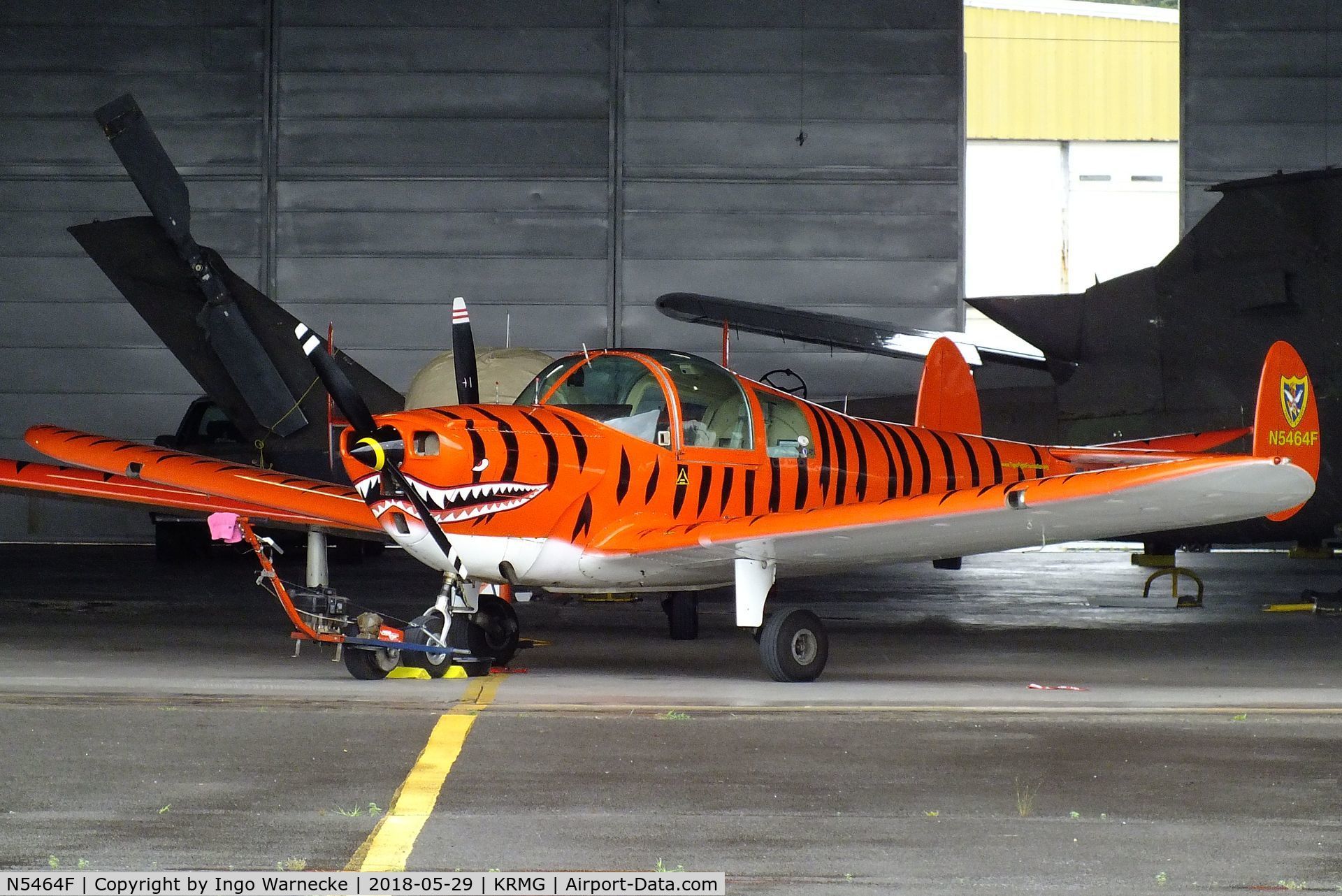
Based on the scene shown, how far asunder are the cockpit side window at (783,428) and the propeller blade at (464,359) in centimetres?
196

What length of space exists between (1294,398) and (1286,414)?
0.76ft

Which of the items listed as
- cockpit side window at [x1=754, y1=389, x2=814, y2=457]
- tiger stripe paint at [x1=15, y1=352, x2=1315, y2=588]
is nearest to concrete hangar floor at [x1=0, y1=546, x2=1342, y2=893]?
tiger stripe paint at [x1=15, y1=352, x2=1315, y2=588]

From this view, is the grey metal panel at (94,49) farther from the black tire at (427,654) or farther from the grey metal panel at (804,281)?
the black tire at (427,654)

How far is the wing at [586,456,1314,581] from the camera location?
25.6 ft

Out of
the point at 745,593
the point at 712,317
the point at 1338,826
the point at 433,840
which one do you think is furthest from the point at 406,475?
the point at 712,317

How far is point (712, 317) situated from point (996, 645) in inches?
205

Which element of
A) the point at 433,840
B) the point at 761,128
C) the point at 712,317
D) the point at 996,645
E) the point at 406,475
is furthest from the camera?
the point at 761,128

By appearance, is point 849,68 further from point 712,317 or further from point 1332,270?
point 1332,270

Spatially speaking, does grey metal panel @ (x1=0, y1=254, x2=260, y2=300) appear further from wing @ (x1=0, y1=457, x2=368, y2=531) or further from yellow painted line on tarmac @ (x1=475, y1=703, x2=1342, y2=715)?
yellow painted line on tarmac @ (x1=475, y1=703, x2=1342, y2=715)

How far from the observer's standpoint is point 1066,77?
35906 millimetres

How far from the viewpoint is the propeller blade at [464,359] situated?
10.2 metres

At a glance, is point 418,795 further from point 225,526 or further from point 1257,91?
point 1257,91

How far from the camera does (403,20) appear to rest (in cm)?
2394

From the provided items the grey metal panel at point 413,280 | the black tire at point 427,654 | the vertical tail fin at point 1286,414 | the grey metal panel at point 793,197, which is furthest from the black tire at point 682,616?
the grey metal panel at point 793,197
